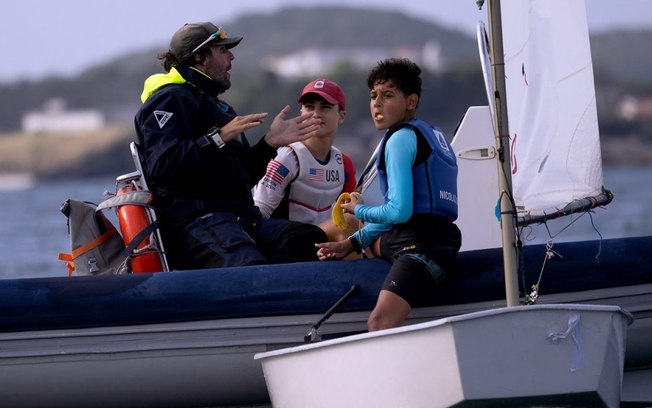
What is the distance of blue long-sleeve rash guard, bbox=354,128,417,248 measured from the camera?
6328 millimetres

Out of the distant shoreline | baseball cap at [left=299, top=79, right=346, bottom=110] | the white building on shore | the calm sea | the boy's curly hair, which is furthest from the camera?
the white building on shore

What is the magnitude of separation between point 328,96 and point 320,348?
1848mm

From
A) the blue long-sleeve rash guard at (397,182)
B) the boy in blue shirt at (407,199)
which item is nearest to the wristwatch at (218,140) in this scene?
the boy in blue shirt at (407,199)

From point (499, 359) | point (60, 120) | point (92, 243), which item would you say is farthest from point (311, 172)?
point (60, 120)

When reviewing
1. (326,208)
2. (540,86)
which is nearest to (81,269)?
(326,208)

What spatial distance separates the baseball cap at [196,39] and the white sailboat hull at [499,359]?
2028 mm

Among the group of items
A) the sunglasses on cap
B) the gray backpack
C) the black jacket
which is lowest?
the gray backpack

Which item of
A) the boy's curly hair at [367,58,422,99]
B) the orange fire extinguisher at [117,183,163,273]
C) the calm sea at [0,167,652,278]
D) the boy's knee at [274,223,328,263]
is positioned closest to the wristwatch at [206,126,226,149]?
the orange fire extinguisher at [117,183,163,273]

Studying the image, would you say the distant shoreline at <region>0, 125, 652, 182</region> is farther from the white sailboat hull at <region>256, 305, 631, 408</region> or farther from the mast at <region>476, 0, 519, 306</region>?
the white sailboat hull at <region>256, 305, 631, 408</region>

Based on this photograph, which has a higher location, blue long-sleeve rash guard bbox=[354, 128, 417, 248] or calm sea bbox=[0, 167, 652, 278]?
blue long-sleeve rash guard bbox=[354, 128, 417, 248]

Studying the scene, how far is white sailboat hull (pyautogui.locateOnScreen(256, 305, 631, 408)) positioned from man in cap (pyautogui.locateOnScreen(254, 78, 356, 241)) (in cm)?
165

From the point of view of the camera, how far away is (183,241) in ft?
23.7

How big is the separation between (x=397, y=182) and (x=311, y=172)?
144 cm

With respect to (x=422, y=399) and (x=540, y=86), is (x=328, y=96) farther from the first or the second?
(x=422, y=399)
